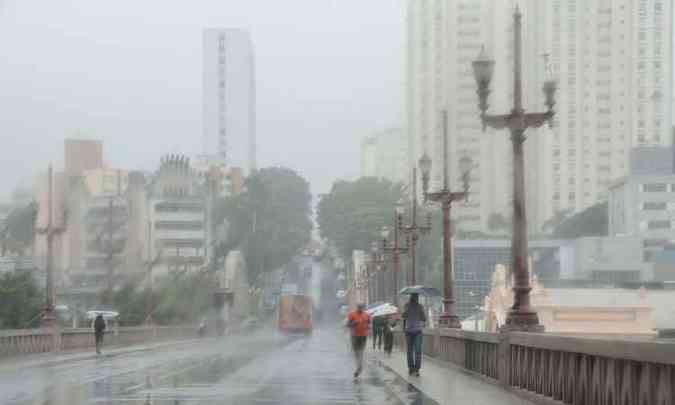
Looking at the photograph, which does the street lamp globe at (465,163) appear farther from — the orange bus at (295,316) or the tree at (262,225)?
the tree at (262,225)

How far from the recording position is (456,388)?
24.1 metres

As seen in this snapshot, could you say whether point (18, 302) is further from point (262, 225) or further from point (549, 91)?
point (262, 225)

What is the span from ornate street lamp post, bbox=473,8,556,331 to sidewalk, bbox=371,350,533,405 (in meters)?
1.53

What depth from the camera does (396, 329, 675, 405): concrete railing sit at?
479 inches

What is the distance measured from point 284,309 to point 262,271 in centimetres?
6364

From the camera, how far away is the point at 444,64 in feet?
284

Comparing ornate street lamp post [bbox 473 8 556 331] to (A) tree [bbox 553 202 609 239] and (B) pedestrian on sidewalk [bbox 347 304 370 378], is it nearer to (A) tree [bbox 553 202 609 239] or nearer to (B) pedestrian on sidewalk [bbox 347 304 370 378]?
(B) pedestrian on sidewalk [bbox 347 304 370 378]

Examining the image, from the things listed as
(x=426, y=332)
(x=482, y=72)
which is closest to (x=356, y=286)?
(x=426, y=332)

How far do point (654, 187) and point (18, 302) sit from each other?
72298 millimetres

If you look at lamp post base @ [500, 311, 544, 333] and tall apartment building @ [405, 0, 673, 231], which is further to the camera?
tall apartment building @ [405, 0, 673, 231]

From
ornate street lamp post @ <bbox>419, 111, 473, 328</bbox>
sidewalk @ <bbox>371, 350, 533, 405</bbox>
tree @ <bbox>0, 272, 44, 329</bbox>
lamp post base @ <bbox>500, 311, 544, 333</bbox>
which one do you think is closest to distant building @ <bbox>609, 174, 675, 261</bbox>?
tree @ <bbox>0, 272, 44, 329</bbox>

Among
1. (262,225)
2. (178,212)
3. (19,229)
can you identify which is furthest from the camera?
(262,225)

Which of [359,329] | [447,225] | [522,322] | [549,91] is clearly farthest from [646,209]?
[522,322]

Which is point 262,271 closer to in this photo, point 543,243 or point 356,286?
point 356,286
